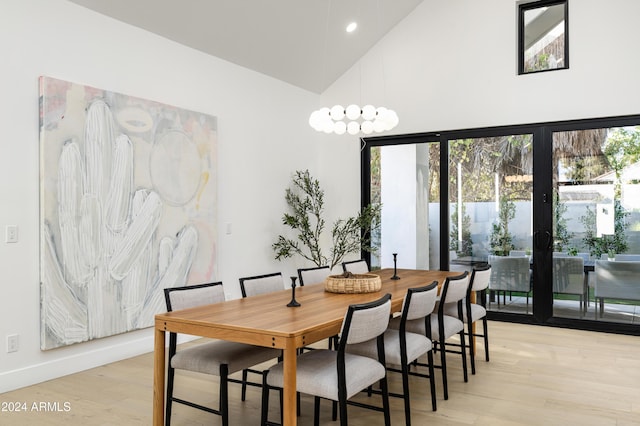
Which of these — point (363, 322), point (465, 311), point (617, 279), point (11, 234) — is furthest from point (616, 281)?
point (11, 234)

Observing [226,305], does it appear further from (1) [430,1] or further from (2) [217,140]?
(1) [430,1]

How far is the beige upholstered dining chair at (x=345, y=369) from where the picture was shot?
2.63 meters

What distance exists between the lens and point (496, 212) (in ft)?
21.3

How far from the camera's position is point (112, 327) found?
182 inches

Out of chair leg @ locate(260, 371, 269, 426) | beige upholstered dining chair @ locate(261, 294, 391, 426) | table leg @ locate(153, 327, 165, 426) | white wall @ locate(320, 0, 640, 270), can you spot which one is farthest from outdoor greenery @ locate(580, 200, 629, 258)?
table leg @ locate(153, 327, 165, 426)

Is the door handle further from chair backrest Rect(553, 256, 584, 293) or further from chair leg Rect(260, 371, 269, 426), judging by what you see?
chair leg Rect(260, 371, 269, 426)

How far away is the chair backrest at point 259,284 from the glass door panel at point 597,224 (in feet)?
11.9

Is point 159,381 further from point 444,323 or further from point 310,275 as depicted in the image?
point 444,323

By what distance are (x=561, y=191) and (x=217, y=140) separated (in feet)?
12.9

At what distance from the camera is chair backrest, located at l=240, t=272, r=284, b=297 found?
3.91 meters

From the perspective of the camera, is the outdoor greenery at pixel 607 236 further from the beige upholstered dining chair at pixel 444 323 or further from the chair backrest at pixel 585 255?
the beige upholstered dining chair at pixel 444 323

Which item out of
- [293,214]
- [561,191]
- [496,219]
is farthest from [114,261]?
[561,191]

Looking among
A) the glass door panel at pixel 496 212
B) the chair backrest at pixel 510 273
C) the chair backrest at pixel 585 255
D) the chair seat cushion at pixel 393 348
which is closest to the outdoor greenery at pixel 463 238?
the glass door panel at pixel 496 212

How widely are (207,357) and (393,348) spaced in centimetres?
113
